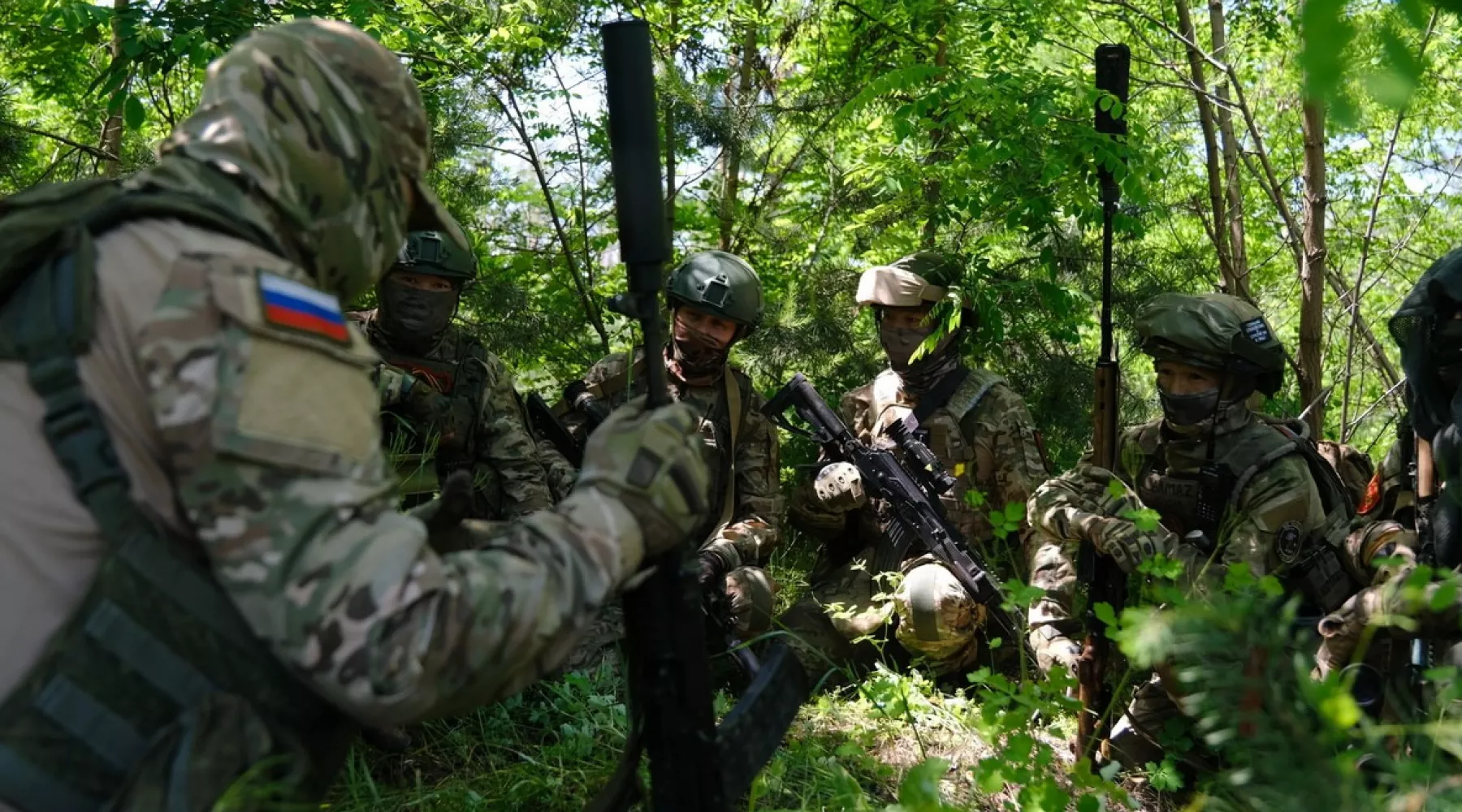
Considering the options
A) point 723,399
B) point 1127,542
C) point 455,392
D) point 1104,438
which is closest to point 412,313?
point 455,392

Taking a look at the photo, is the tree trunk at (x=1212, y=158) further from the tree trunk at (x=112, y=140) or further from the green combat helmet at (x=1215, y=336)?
the tree trunk at (x=112, y=140)

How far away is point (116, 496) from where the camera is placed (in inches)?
70.2

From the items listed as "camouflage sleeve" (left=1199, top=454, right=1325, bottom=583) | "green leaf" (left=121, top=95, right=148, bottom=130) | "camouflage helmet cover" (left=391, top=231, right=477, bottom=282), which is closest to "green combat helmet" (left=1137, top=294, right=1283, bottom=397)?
"camouflage sleeve" (left=1199, top=454, right=1325, bottom=583)

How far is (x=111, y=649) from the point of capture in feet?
5.83

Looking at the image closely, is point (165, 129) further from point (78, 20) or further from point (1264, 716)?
point (1264, 716)

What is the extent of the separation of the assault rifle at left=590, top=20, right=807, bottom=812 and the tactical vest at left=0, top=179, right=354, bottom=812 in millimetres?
743

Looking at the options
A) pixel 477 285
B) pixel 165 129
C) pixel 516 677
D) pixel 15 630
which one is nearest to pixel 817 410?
pixel 477 285

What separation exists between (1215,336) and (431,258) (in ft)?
10.7

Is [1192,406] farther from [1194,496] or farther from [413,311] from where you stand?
[413,311]

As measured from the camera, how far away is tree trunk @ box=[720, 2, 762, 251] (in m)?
6.47

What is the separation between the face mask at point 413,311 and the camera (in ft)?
17.3

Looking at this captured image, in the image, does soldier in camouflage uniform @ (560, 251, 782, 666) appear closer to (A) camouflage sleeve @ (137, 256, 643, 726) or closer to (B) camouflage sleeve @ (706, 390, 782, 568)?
(B) camouflage sleeve @ (706, 390, 782, 568)


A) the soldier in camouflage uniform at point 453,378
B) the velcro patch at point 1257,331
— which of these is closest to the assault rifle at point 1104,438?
the velcro patch at point 1257,331

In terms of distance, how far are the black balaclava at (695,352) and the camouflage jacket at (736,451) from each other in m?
0.06
